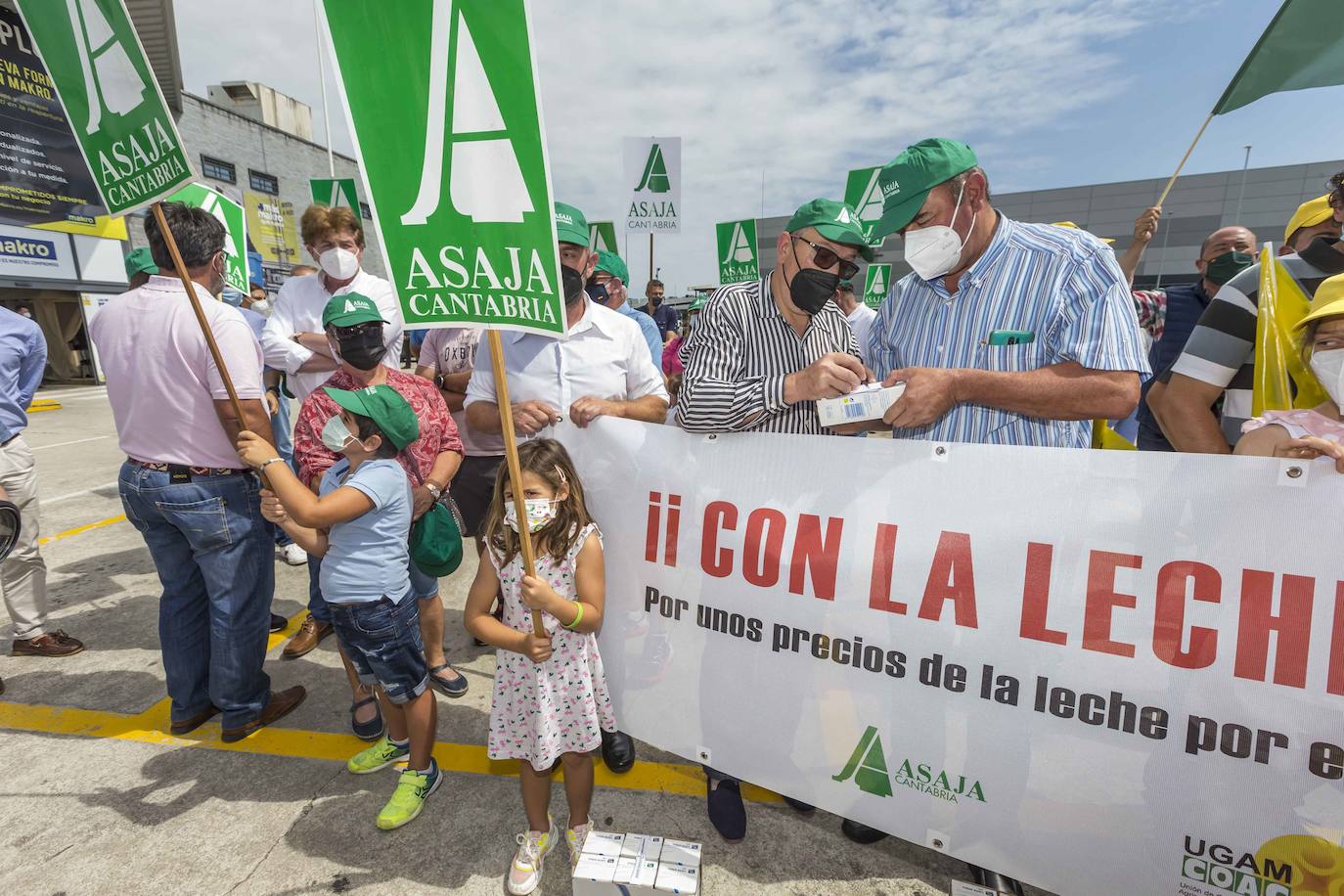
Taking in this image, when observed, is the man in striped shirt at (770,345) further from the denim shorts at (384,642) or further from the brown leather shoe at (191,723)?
the brown leather shoe at (191,723)

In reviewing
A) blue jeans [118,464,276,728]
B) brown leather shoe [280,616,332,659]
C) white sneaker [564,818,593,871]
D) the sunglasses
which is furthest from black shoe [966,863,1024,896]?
brown leather shoe [280,616,332,659]

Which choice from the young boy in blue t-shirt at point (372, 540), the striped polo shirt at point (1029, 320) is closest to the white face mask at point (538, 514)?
the young boy in blue t-shirt at point (372, 540)

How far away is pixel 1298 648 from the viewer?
1.45 metres

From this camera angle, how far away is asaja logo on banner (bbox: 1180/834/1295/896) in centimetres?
149

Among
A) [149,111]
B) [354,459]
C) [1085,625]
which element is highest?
[149,111]

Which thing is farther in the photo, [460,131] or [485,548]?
[485,548]

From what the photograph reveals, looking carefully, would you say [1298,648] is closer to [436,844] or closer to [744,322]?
[744,322]

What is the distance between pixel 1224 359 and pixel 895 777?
5.42ft

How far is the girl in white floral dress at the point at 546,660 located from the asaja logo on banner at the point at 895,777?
842 mm

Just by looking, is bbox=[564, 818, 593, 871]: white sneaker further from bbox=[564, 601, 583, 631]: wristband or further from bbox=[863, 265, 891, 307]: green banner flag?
bbox=[863, 265, 891, 307]: green banner flag

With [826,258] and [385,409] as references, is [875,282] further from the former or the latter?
[385,409]

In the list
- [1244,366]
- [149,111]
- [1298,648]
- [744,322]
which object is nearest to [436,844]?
[744,322]

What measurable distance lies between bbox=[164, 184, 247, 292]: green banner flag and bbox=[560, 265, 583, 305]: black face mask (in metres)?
2.91

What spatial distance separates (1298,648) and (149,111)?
3.80 metres
